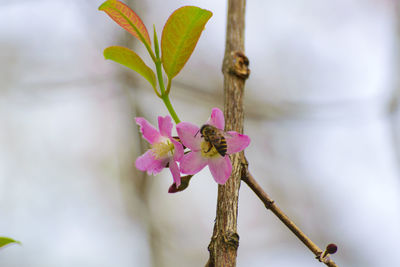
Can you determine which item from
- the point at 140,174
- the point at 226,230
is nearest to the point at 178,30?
the point at 226,230

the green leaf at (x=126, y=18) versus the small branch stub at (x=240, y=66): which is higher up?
the small branch stub at (x=240, y=66)

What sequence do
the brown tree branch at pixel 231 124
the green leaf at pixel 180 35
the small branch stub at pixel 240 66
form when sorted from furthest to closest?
the small branch stub at pixel 240 66 < the green leaf at pixel 180 35 < the brown tree branch at pixel 231 124

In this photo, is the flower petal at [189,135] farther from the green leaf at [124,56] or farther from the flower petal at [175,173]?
the green leaf at [124,56]

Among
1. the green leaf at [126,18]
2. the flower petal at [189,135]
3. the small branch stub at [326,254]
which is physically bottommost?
the small branch stub at [326,254]

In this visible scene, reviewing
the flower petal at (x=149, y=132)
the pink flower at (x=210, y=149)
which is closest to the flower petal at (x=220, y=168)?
the pink flower at (x=210, y=149)

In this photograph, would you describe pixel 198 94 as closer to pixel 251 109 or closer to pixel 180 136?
→ pixel 251 109

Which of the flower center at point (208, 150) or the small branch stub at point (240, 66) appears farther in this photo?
the small branch stub at point (240, 66)
